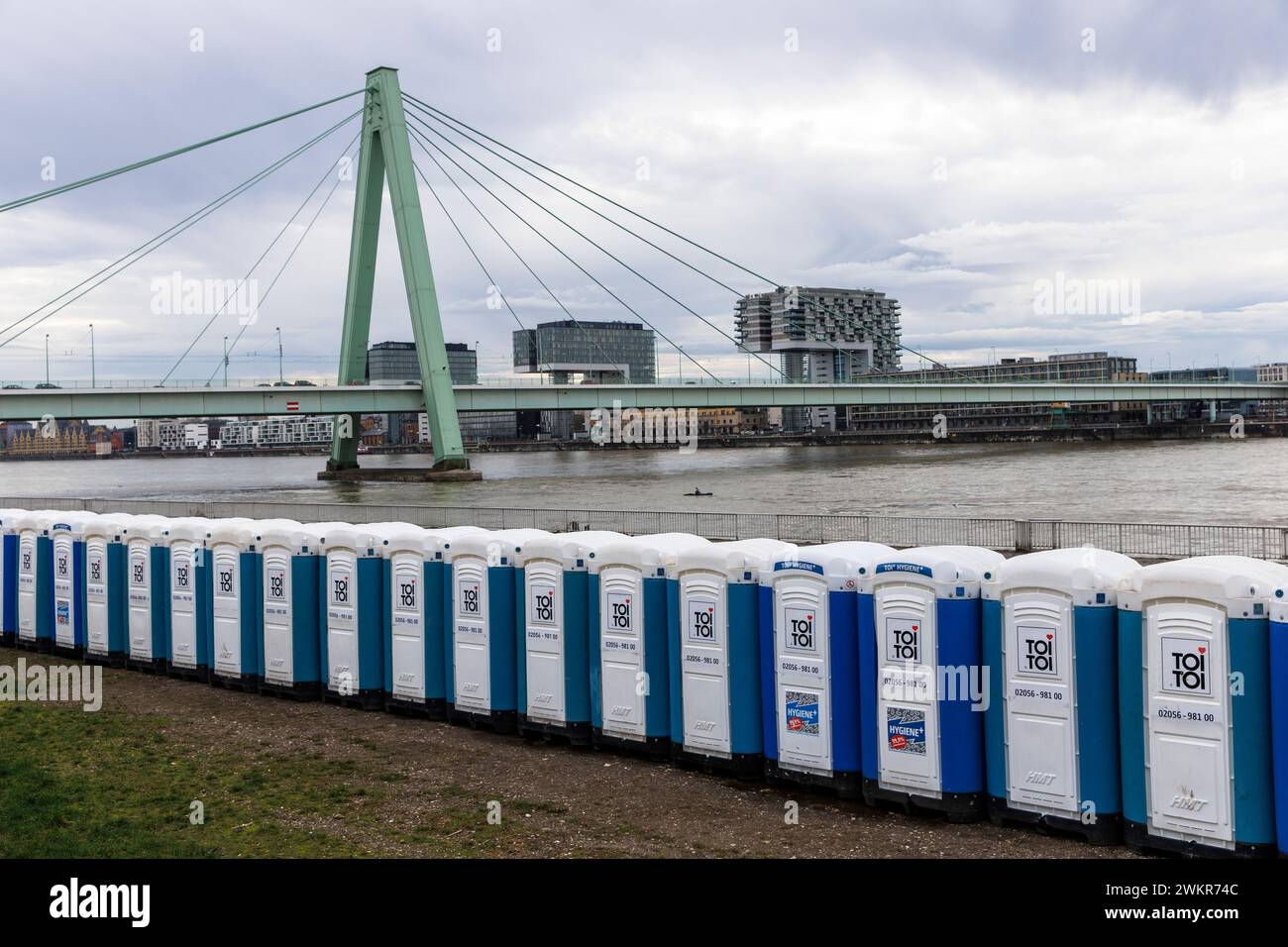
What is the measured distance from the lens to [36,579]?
16.2 metres

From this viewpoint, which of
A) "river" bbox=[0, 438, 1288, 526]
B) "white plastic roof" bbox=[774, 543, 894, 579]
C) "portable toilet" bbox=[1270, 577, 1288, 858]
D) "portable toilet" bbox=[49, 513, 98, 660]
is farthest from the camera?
"river" bbox=[0, 438, 1288, 526]

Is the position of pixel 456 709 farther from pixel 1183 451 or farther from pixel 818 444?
pixel 818 444

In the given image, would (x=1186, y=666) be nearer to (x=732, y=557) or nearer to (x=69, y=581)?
(x=732, y=557)

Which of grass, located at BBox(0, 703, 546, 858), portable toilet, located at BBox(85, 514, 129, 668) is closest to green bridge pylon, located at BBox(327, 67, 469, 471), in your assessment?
portable toilet, located at BBox(85, 514, 129, 668)

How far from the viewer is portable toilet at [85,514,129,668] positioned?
1504 cm

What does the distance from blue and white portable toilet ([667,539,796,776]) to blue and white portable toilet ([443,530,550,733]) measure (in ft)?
6.47

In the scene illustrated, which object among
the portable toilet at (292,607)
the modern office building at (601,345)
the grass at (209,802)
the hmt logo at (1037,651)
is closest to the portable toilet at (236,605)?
the portable toilet at (292,607)

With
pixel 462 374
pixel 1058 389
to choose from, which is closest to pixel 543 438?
pixel 462 374

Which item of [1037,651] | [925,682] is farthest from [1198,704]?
[925,682]

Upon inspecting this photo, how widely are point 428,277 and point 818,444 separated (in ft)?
292

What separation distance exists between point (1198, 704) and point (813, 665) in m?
3.00

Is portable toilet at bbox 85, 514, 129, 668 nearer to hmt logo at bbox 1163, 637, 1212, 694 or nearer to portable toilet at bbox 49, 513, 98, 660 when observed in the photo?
portable toilet at bbox 49, 513, 98, 660

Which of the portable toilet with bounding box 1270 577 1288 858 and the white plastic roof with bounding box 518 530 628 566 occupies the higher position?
the white plastic roof with bounding box 518 530 628 566
